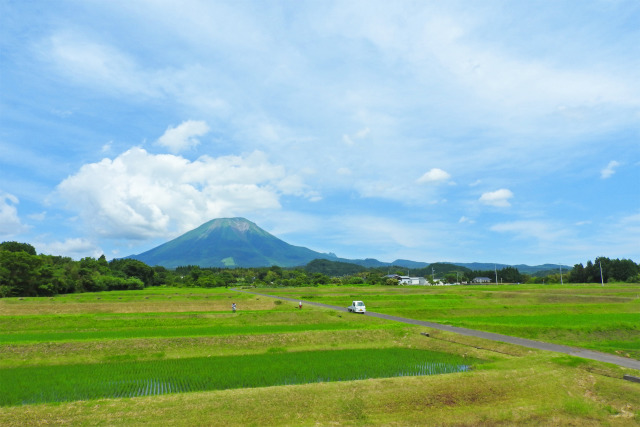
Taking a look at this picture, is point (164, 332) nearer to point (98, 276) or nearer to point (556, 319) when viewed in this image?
point (556, 319)

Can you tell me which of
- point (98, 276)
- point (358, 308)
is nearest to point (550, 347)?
point (358, 308)

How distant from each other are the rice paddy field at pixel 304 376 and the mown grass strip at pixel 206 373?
85mm

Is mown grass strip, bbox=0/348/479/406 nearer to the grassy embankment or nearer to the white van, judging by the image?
the grassy embankment

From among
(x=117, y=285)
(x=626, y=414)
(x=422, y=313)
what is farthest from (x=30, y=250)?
(x=626, y=414)

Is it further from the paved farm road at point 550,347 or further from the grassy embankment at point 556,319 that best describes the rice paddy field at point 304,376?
the paved farm road at point 550,347

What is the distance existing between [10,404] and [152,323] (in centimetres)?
1982

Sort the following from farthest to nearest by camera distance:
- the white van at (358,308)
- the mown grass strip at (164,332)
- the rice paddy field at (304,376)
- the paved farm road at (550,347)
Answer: the white van at (358,308) → the mown grass strip at (164,332) → the paved farm road at (550,347) → the rice paddy field at (304,376)

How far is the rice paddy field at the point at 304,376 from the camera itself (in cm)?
1314

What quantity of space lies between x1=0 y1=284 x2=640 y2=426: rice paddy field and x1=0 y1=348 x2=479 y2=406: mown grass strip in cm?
8

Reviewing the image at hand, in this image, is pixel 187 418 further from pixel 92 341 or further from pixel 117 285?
pixel 117 285

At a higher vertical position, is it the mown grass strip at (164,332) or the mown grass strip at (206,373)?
the mown grass strip at (164,332)

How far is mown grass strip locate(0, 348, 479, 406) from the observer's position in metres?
16.0

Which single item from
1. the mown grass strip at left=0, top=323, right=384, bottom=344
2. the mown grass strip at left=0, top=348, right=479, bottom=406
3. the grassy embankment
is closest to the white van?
the grassy embankment

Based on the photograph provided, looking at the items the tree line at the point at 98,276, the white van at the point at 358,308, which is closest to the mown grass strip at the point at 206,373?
the white van at the point at 358,308
